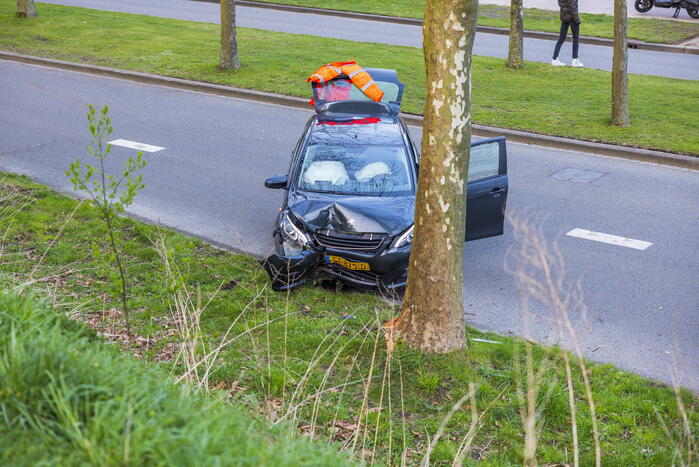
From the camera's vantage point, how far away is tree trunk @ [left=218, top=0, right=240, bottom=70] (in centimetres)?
1734

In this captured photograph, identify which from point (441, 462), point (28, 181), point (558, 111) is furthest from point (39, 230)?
point (558, 111)

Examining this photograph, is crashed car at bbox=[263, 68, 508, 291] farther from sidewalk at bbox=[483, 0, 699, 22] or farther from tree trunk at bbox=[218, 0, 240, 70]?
sidewalk at bbox=[483, 0, 699, 22]

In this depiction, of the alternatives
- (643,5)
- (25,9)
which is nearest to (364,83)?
(25,9)

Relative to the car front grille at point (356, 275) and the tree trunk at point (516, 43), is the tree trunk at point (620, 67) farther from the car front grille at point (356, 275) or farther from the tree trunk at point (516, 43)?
the car front grille at point (356, 275)

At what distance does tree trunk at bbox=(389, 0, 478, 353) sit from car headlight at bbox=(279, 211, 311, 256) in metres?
1.61

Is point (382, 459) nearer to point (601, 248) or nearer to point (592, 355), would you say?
point (592, 355)

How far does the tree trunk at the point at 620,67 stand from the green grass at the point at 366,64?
282 millimetres

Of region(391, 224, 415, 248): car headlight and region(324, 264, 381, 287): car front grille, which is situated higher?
region(391, 224, 415, 248): car headlight

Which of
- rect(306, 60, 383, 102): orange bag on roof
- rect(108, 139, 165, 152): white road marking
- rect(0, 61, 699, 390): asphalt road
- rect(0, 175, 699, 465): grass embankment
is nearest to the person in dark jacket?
rect(0, 61, 699, 390): asphalt road

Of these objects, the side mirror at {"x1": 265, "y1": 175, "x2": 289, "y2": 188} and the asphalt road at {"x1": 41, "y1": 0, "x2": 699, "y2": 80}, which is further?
the asphalt road at {"x1": 41, "y1": 0, "x2": 699, "y2": 80}

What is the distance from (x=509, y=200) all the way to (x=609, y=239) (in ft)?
5.75

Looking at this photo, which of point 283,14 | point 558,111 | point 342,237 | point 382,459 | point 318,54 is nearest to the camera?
point 382,459

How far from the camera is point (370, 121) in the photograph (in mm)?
9406

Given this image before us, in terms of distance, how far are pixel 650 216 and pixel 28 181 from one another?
28.2 feet
